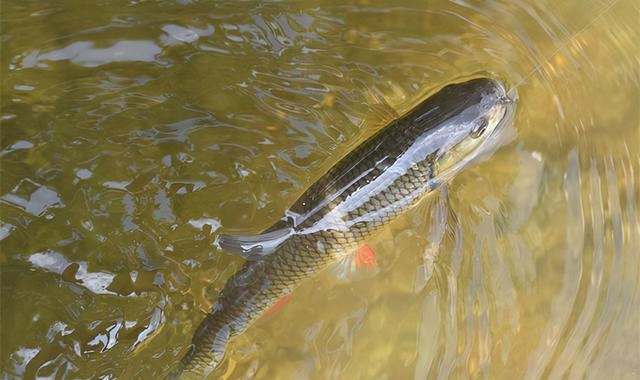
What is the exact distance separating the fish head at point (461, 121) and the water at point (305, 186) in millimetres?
396

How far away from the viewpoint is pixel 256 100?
8.95 feet

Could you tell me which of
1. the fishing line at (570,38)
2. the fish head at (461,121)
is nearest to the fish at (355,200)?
the fish head at (461,121)

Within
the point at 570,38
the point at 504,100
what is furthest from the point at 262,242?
the point at 570,38

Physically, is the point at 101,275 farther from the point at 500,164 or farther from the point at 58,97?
the point at 500,164

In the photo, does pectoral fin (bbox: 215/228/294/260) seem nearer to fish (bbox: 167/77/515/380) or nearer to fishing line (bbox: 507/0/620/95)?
fish (bbox: 167/77/515/380)

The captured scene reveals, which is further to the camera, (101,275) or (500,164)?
(500,164)

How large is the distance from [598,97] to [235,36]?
5.99 ft

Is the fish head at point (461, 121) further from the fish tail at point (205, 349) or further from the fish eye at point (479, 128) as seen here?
the fish tail at point (205, 349)

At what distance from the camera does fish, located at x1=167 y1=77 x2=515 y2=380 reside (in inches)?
90.3

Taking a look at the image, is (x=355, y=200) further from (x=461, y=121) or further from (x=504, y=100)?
(x=504, y=100)

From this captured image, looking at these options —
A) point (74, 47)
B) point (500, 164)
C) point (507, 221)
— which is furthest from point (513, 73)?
point (74, 47)

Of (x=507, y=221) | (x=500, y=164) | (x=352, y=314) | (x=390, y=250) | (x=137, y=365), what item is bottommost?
(x=137, y=365)

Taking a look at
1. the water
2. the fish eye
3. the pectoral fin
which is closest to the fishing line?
the water

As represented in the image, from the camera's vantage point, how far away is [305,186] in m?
2.76
